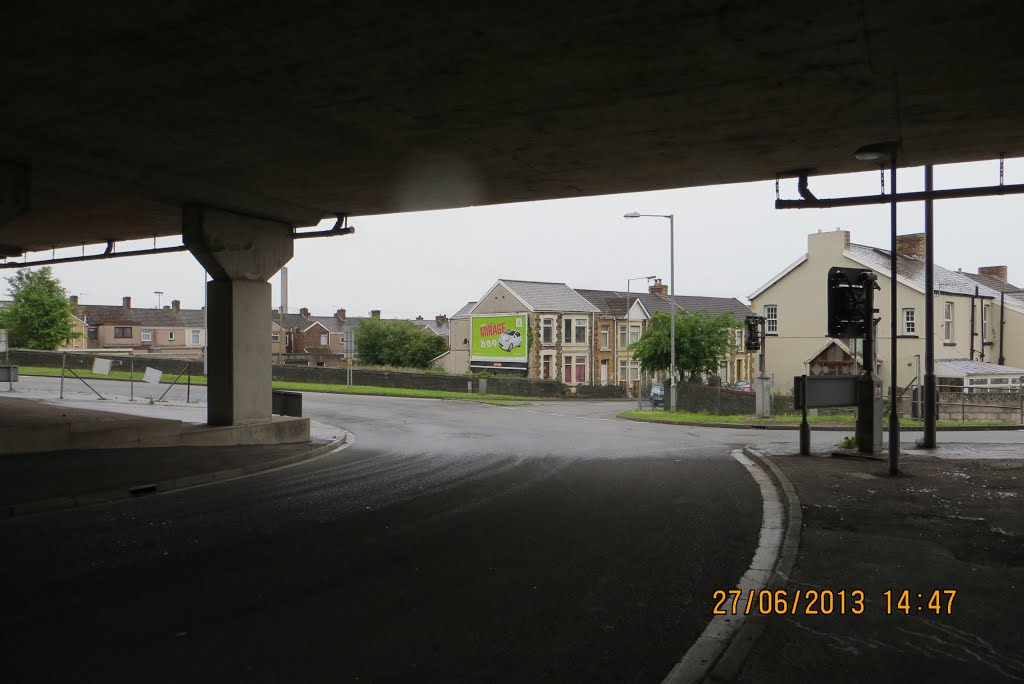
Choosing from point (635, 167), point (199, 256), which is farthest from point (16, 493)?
point (635, 167)

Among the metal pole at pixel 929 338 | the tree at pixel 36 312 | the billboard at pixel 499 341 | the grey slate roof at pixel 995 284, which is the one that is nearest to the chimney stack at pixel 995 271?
the grey slate roof at pixel 995 284

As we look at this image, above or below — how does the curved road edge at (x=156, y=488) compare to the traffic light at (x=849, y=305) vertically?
below

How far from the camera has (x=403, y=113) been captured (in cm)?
961

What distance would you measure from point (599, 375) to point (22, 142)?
54.0 meters

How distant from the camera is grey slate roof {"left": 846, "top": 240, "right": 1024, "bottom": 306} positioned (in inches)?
1746

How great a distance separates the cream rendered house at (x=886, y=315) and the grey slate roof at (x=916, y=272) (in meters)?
0.08

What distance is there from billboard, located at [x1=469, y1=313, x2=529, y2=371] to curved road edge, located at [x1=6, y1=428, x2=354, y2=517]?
45.2m

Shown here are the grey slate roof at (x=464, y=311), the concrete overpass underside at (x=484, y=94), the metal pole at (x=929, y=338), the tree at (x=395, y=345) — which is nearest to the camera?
the concrete overpass underside at (x=484, y=94)

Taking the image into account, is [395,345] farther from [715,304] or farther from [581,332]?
[715,304]

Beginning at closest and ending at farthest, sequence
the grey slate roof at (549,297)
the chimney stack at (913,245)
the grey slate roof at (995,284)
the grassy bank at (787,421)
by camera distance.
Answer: the grassy bank at (787,421)
the chimney stack at (913,245)
the grey slate roof at (995,284)
the grey slate roof at (549,297)

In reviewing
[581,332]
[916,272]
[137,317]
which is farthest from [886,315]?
[137,317]

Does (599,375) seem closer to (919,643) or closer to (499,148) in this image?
(499,148)

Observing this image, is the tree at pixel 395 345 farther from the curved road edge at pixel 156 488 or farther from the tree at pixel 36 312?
the curved road edge at pixel 156 488

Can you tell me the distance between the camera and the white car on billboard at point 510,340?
60.8 meters
